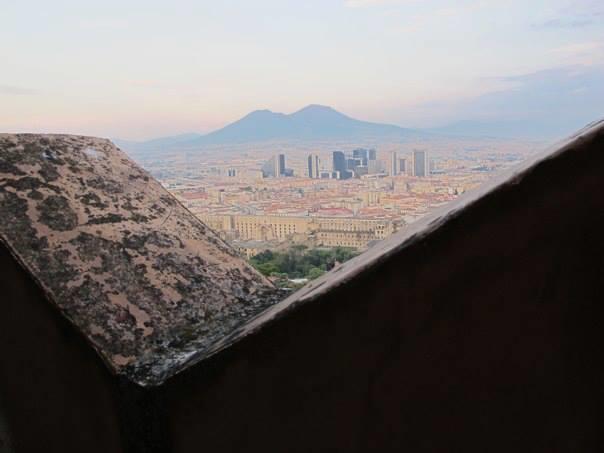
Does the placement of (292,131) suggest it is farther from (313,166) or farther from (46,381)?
(46,381)

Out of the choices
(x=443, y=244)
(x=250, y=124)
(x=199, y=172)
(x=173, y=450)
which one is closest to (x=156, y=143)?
(x=250, y=124)

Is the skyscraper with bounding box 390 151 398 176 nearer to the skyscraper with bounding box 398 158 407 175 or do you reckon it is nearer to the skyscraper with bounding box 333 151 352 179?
the skyscraper with bounding box 398 158 407 175

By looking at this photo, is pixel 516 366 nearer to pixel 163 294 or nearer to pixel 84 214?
pixel 163 294

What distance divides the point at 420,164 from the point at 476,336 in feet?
3.82

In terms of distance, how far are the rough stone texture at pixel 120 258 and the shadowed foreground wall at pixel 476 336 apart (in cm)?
17

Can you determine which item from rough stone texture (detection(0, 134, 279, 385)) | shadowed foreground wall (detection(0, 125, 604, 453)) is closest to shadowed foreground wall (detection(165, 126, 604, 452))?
shadowed foreground wall (detection(0, 125, 604, 453))

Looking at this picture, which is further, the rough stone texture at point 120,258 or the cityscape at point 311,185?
the cityscape at point 311,185

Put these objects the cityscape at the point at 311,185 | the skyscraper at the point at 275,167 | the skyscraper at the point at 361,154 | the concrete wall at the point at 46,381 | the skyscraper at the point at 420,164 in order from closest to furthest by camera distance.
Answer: the concrete wall at the point at 46,381 → the cityscape at the point at 311,185 → the skyscraper at the point at 420,164 → the skyscraper at the point at 275,167 → the skyscraper at the point at 361,154

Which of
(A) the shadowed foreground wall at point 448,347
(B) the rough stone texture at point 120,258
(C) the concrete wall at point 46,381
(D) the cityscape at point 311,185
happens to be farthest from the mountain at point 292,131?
(A) the shadowed foreground wall at point 448,347

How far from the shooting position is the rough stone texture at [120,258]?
610 millimetres

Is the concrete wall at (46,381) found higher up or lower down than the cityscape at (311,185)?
lower down

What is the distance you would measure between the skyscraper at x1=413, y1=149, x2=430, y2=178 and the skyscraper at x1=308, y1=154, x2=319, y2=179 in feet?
0.91

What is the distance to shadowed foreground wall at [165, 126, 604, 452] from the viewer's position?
0.38 m

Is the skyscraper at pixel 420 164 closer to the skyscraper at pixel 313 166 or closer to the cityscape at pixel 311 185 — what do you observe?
the cityscape at pixel 311 185
